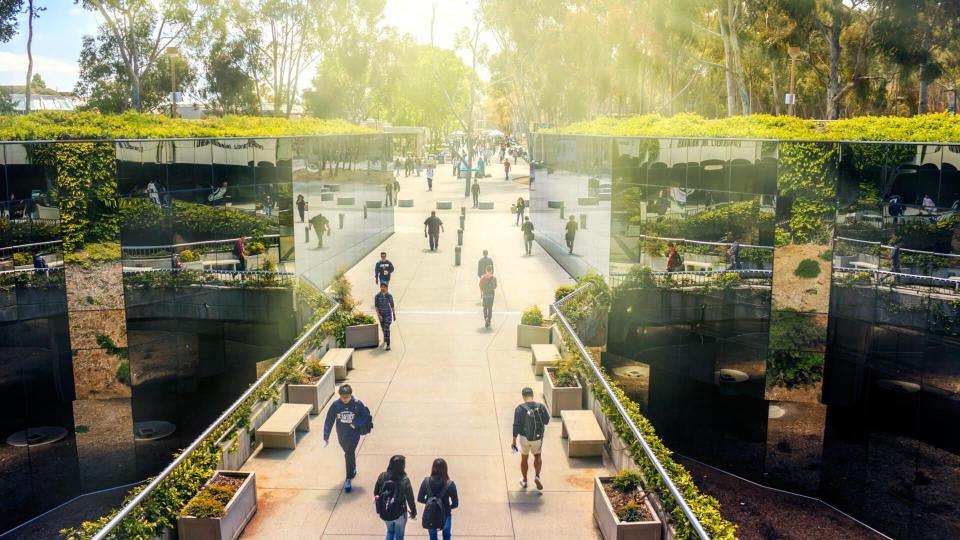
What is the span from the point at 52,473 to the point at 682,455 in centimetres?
1308

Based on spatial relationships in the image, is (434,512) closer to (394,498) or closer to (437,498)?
(437,498)

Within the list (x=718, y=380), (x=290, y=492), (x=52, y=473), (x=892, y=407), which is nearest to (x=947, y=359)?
(x=892, y=407)

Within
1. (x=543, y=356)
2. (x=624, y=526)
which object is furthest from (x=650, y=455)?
(x=543, y=356)

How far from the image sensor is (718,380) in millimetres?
19828

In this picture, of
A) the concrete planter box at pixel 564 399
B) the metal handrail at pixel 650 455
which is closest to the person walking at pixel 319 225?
the metal handrail at pixel 650 455

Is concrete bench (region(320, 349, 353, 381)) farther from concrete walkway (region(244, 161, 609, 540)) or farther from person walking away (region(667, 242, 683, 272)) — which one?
person walking away (region(667, 242, 683, 272))

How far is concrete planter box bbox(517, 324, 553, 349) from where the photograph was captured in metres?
16.3

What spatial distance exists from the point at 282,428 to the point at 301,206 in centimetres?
1014

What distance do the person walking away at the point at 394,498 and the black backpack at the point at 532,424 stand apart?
6.88 feet

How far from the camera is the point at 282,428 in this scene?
10.8 m

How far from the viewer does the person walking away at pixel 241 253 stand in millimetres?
18328

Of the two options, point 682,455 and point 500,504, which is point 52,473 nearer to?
point 500,504

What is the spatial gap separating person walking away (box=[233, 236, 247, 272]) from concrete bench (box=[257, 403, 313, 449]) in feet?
25.4

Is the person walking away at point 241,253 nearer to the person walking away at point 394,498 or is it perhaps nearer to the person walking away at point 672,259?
the person walking away at point 672,259
